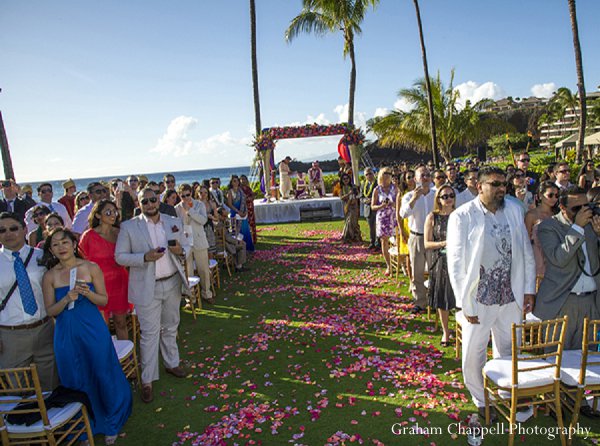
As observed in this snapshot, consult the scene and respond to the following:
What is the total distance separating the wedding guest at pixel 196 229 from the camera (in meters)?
7.28

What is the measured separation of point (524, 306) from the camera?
12.2 feet

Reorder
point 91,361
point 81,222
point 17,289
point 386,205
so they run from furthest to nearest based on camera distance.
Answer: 1. point 386,205
2. point 81,222
3. point 91,361
4. point 17,289

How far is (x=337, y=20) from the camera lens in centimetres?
2261

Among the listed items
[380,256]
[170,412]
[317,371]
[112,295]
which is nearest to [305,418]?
[317,371]

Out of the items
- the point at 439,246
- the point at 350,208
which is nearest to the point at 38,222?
the point at 439,246

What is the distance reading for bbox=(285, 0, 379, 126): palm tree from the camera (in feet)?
73.0

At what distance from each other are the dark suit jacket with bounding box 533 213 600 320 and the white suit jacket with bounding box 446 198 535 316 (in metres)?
0.29

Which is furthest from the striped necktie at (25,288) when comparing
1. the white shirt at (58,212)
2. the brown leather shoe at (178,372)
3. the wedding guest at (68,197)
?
the wedding guest at (68,197)

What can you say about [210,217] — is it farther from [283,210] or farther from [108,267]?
A: [283,210]

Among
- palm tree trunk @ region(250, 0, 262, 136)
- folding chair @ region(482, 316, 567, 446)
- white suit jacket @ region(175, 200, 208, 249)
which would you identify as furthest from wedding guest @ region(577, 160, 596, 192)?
palm tree trunk @ region(250, 0, 262, 136)

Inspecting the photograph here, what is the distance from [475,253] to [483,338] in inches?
31.8

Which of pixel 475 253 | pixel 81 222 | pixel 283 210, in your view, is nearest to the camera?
pixel 475 253

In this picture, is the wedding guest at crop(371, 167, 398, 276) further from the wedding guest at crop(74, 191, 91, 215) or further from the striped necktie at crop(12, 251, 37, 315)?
the striped necktie at crop(12, 251, 37, 315)

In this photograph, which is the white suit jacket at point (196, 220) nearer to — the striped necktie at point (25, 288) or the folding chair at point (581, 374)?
the striped necktie at point (25, 288)
